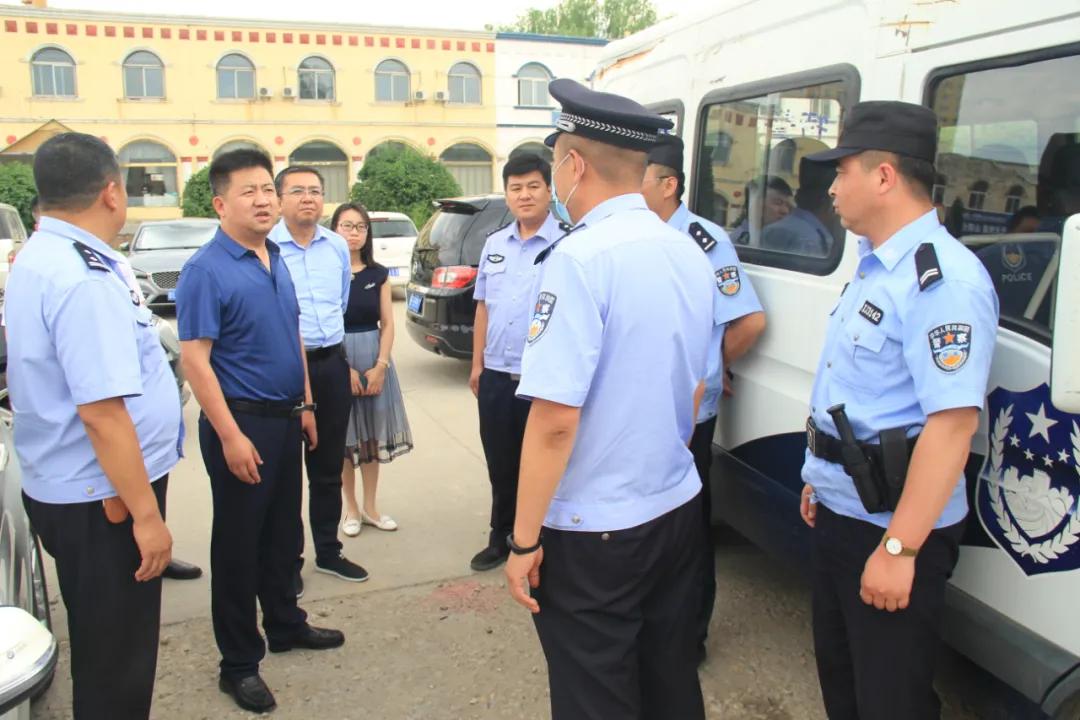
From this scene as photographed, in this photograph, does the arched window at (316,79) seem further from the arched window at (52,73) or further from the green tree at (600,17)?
the green tree at (600,17)

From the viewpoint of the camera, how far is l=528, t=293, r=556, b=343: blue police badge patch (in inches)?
71.5

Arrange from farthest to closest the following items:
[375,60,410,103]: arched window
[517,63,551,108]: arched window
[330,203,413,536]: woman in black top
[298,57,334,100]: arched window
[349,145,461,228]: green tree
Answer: [517,63,551,108]: arched window < [375,60,410,103]: arched window < [298,57,334,100]: arched window < [349,145,461,228]: green tree < [330,203,413,536]: woman in black top

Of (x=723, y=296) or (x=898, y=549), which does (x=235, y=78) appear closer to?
(x=723, y=296)

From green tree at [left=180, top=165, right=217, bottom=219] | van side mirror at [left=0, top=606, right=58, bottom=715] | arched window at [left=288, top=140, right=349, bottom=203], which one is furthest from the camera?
arched window at [left=288, top=140, right=349, bottom=203]

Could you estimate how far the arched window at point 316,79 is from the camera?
31156mm

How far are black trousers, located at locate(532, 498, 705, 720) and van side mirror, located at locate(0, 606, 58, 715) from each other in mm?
1027

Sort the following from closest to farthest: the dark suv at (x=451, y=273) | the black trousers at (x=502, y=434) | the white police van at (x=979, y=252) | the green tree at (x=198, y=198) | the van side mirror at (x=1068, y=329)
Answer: the van side mirror at (x=1068, y=329) → the white police van at (x=979, y=252) → the black trousers at (x=502, y=434) → the dark suv at (x=451, y=273) → the green tree at (x=198, y=198)

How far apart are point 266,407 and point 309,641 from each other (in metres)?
1.01

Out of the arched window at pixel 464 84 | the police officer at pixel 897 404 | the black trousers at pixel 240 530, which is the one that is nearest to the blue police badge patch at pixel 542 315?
the police officer at pixel 897 404


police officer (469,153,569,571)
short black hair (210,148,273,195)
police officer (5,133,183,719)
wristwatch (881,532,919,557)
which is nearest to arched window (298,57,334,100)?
police officer (469,153,569,571)

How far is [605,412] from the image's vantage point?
1.89 m

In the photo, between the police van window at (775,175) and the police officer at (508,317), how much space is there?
0.72 m

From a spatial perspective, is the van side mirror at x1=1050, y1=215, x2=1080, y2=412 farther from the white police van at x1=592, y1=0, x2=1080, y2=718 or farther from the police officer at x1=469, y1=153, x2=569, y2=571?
the police officer at x1=469, y1=153, x2=569, y2=571

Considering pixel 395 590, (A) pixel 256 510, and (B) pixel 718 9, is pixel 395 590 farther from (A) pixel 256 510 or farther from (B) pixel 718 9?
(B) pixel 718 9
